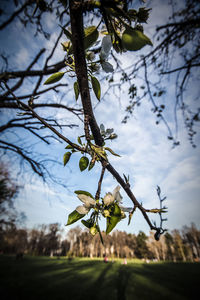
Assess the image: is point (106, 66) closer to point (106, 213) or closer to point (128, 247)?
point (106, 213)

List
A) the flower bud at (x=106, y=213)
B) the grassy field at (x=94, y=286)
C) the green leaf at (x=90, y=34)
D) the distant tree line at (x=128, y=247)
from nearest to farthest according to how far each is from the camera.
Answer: the green leaf at (x=90, y=34) → the flower bud at (x=106, y=213) → the grassy field at (x=94, y=286) → the distant tree line at (x=128, y=247)

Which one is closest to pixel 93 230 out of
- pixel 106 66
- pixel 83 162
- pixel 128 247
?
pixel 83 162

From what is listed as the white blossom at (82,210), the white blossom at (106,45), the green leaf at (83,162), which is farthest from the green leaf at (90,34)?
the white blossom at (82,210)

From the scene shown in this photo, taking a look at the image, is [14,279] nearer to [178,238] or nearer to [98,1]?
[98,1]

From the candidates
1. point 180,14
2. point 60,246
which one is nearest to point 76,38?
point 180,14

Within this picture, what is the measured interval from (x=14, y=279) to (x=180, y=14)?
2132 cm

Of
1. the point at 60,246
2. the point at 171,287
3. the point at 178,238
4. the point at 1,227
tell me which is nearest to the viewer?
the point at 171,287

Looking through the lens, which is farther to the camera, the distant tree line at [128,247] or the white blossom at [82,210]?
the distant tree line at [128,247]

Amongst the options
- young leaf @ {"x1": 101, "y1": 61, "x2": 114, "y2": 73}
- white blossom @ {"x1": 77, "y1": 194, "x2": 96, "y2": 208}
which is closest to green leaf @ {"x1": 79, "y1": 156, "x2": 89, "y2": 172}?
white blossom @ {"x1": 77, "y1": 194, "x2": 96, "y2": 208}

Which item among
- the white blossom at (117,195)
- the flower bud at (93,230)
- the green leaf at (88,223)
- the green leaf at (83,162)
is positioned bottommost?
the flower bud at (93,230)

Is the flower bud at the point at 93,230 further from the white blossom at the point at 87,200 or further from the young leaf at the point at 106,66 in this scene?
the young leaf at the point at 106,66

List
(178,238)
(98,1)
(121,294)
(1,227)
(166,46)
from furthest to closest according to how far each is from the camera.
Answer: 1. (178,238)
2. (1,227)
3. (121,294)
4. (166,46)
5. (98,1)

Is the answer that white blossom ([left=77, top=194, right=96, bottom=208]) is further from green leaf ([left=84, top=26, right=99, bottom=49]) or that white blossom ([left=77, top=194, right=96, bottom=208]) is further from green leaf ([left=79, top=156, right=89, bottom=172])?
green leaf ([left=84, top=26, right=99, bottom=49])

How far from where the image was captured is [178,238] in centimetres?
3806
